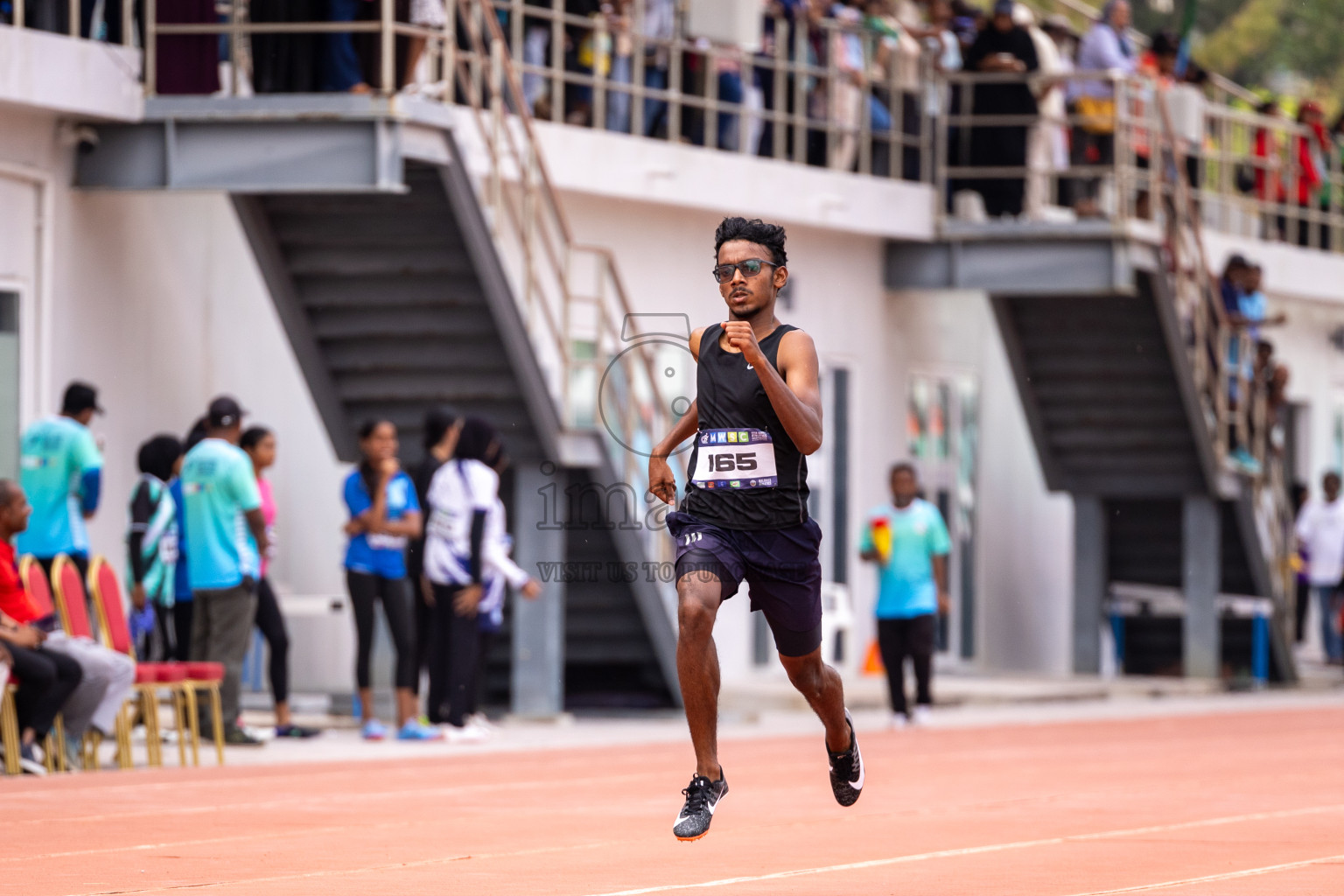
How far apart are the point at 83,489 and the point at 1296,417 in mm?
18639

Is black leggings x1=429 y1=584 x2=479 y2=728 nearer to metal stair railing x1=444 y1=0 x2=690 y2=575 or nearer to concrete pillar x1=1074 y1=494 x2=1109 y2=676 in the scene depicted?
metal stair railing x1=444 y1=0 x2=690 y2=575

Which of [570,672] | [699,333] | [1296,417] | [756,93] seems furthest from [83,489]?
[1296,417]

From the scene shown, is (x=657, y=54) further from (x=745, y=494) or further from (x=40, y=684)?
(x=745, y=494)

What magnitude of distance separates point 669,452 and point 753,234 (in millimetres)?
782

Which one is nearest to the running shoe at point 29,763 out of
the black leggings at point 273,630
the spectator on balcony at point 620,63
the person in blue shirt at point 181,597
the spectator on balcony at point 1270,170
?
the person in blue shirt at point 181,597

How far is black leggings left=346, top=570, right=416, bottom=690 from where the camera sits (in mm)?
15391

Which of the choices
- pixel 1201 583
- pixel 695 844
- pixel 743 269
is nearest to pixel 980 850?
pixel 695 844

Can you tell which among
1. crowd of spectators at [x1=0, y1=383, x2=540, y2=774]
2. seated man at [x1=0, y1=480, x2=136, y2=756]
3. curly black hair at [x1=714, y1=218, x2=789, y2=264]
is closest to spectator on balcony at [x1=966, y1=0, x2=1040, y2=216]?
crowd of spectators at [x1=0, y1=383, x2=540, y2=774]

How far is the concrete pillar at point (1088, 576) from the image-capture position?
78.4 ft

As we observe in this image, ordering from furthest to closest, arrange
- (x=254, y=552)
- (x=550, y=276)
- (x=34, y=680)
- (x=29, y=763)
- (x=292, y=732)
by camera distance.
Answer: (x=550, y=276) → (x=292, y=732) → (x=254, y=552) → (x=29, y=763) → (x=34, y=680)

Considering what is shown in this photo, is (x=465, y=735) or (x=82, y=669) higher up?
(x=82, y=669)

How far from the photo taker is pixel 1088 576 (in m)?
24.0

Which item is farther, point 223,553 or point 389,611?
point 389,611

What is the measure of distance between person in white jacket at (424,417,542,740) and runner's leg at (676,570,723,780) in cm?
759
